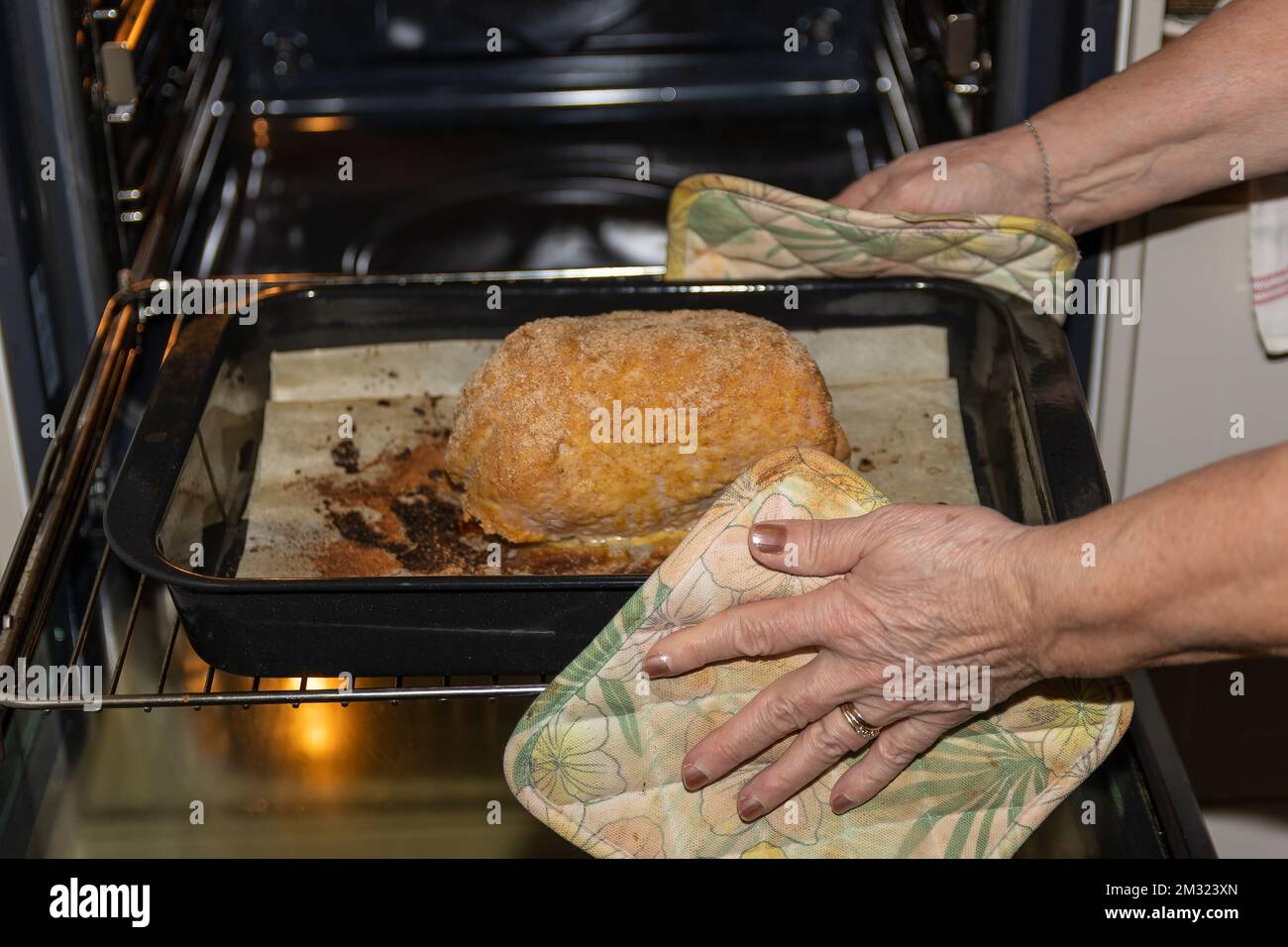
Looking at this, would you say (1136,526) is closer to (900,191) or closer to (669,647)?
(669,647)

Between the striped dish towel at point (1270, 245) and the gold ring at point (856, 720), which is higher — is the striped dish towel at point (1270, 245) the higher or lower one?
the higher one

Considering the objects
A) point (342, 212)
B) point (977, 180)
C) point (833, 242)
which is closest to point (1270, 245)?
point (977, 180)

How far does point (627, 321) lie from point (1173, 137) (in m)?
0.51

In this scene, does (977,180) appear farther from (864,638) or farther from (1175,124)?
(864,638)

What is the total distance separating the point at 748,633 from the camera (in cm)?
93

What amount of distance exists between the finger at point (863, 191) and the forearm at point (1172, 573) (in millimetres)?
549

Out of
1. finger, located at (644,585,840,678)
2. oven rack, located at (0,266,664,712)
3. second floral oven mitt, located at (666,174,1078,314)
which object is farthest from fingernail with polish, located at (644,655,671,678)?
second floral oven mitt, located at (666,174,1078,314)

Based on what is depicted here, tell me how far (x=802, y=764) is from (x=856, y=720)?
0.05 meters

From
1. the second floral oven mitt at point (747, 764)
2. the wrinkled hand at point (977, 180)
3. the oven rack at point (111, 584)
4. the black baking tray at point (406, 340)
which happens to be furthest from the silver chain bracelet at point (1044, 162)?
the second floral oven mitt at point (747, 764)

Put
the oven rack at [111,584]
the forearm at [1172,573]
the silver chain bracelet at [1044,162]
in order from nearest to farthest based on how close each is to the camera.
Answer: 1. the forearm at [1172,573]
2. the oven rack at [111,584]
3. the silver chain bracelet at [1044,162]

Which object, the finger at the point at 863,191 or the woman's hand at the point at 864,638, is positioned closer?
the woman's hand at the point at 864,638

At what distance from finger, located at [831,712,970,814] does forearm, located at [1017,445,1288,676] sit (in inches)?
4.1

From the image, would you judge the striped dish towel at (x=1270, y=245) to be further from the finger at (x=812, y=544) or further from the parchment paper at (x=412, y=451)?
the finger at (x=812, y=544)

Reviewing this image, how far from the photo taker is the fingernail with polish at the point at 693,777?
0.97 metres
